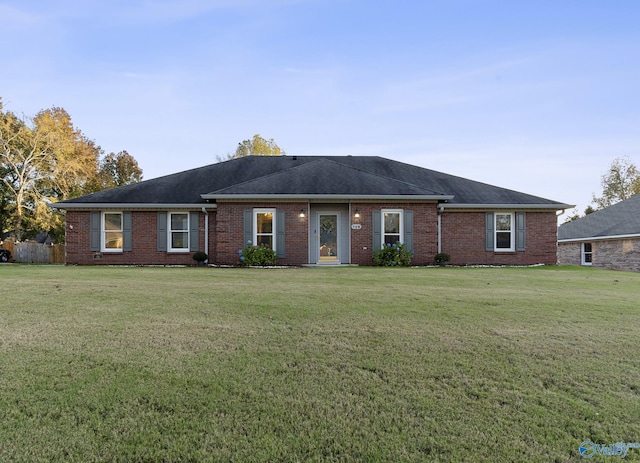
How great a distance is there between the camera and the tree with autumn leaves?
77.4ft

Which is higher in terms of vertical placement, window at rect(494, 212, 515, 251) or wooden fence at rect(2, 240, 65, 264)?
window at rect(494, 212, 515, 251)

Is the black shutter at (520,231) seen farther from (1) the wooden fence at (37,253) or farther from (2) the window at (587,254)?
(1) the wooden fence at (37,253)

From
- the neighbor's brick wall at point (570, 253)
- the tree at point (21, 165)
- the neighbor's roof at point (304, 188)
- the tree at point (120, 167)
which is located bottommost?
the neighbor's brick wall at point (570, 253)

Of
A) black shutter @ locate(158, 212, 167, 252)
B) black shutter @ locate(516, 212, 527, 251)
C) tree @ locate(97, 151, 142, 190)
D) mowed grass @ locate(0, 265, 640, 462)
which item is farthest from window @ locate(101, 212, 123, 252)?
tree @ locate(97, 151, 142, 190)

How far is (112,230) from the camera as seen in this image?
1468cm

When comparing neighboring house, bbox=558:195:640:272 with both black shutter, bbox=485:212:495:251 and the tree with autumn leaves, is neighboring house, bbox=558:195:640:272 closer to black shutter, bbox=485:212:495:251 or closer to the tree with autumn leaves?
black shutter, bbox=485:212:495:251

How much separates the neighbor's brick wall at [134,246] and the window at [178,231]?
0.35 metres

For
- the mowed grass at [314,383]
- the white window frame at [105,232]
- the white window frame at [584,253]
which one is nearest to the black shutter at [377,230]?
the mowed grass at [314,383]

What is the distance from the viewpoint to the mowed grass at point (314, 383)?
180 cm

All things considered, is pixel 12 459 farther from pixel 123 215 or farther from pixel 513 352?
pixel 123 215

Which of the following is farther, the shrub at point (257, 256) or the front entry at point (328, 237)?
the front entry at point (328, 237)

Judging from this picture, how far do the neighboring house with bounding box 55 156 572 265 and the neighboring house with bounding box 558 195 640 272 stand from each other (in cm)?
723

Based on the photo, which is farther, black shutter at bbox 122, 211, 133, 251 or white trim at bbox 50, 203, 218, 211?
black shutter at bbox 122, 211, 133, 251

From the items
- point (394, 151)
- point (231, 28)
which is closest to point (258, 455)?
point (231, 28)
